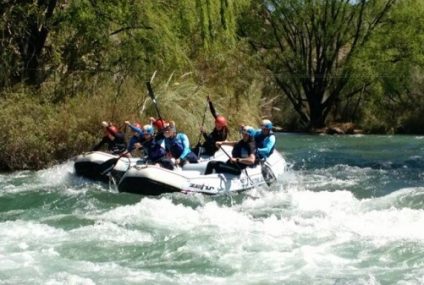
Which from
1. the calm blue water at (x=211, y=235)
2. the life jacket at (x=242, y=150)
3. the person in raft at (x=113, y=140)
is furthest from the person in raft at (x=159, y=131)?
the life jacket at (x=242, y=150)

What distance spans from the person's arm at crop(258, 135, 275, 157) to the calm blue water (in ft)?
2.57

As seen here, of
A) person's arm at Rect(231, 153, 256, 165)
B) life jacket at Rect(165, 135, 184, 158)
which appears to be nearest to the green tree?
life jacket at Rect(165, 135, 184, 158)

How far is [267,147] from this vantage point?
13.9m

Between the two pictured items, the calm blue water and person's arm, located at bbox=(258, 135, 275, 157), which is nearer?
the calm blue water

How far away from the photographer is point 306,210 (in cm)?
1090

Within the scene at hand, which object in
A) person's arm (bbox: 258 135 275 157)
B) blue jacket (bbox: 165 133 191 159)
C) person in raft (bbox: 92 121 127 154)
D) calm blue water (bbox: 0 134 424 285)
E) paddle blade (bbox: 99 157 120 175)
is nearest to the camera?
calm blue water (bbox: 0 134 424 285)

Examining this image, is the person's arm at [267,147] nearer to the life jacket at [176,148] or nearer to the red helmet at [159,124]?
the life jacket at [176,148]

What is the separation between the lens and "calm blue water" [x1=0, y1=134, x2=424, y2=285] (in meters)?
7.67

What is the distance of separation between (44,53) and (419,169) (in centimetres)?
1002

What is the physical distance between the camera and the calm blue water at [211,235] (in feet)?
25.2

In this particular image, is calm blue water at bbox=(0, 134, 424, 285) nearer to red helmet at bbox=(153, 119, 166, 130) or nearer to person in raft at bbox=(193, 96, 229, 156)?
person in raft at bbox=(193, 96, 229, 156)

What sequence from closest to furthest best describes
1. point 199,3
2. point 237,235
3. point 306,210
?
point 237,235, point 306,210, point 199,3

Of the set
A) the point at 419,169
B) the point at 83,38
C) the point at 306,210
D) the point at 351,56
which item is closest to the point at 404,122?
the point at 351,56

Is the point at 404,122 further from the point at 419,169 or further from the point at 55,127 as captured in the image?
the point at 55,127
